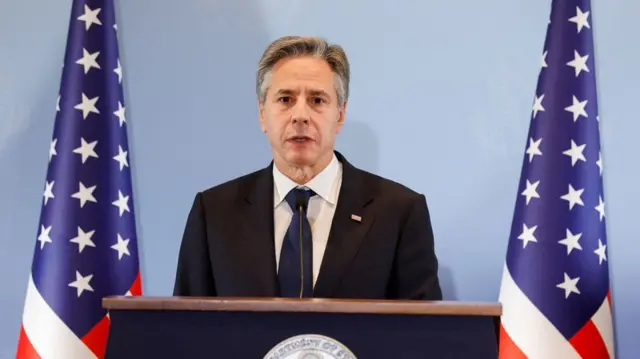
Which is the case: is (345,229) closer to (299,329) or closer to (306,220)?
(306,220)

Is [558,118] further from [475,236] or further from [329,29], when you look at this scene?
[329,29]

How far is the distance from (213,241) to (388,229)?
47 centimetres

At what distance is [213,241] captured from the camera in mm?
2029

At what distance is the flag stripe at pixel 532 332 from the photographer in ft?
7.54

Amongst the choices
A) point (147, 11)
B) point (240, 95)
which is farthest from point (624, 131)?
point (147, 11)

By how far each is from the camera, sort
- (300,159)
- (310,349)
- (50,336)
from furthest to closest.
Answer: (50,336) → (300,159) → (310,349)

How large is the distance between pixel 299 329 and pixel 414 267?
2.56 ft

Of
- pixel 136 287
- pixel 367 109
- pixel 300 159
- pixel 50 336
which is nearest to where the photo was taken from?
pixel 300 159

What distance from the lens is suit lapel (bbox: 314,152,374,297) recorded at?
6.29 ft

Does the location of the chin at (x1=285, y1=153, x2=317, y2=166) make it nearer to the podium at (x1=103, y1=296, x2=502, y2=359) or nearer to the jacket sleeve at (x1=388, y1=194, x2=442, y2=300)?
the jacket sleeve at (x1=388, y1=194, x2=442, y2=300)

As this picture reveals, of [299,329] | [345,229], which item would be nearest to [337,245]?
[345,229]

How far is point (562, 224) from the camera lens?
7.54 feet

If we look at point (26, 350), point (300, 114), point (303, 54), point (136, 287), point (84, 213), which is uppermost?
point (303, 54)

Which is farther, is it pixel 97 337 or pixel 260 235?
pixel 97 337
